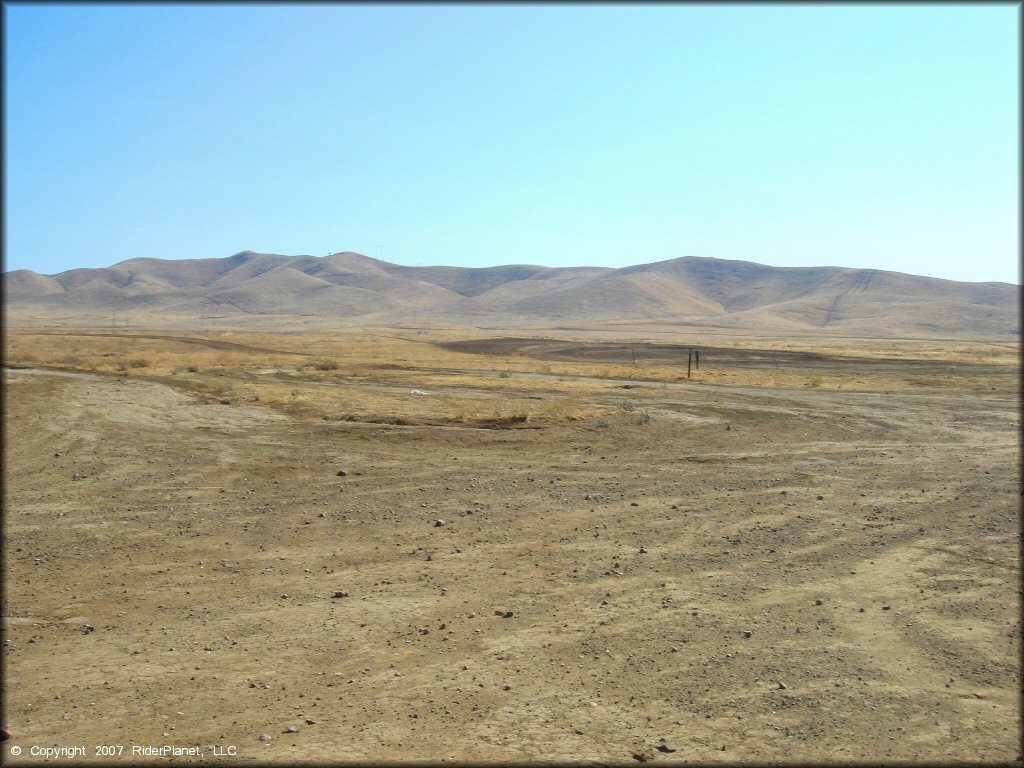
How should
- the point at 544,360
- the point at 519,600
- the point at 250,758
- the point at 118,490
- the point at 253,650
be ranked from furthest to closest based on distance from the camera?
the point at 544,360 < the point at 118,490 < the point at 519,600 < the point at 253,650 < the point at 250,758

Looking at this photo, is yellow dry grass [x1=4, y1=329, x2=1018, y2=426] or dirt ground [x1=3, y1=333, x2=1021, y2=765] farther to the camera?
yellow dry grass [x1=4, y1=329, x2=1018, y2=426]

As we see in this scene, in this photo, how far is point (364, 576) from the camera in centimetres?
915

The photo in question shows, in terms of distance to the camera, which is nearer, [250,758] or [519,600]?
[250,758]

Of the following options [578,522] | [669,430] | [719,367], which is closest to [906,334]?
[719,367]

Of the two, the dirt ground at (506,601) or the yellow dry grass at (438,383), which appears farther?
the yellow dry grass at (438,383)

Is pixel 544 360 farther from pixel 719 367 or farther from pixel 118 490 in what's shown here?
pixel 118 490

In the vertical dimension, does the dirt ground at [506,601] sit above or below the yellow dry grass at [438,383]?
below

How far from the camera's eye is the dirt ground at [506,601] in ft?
19.4

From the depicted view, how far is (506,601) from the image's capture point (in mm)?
8438

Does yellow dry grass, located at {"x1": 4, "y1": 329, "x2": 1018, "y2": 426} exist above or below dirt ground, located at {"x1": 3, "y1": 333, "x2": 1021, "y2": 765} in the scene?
above

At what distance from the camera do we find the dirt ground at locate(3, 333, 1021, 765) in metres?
5.91

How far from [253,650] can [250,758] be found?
181 cm

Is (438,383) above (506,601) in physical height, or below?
above

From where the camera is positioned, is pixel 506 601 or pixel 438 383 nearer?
pixel 506 601
